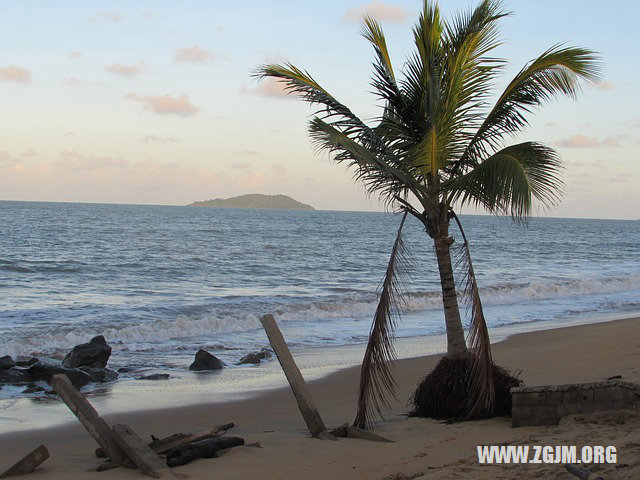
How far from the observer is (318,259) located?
4694cm

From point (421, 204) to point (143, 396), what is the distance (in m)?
5.49

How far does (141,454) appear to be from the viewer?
6730mm

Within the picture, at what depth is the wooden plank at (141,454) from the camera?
6547 mm

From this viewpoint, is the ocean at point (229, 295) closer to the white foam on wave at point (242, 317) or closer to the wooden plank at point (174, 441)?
the white foam on wave at point (242, 317)

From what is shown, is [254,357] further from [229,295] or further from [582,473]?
[229,295]

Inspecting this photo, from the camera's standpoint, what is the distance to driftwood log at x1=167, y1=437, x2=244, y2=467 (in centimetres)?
702

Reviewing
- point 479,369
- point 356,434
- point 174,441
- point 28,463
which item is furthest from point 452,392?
point 28,463

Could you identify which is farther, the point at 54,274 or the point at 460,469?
the point at 54,274

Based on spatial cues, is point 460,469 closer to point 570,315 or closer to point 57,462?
point 57,462

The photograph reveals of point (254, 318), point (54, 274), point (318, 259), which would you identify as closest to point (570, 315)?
point (254, 318)

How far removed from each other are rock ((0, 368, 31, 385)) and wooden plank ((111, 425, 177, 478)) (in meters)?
5.67

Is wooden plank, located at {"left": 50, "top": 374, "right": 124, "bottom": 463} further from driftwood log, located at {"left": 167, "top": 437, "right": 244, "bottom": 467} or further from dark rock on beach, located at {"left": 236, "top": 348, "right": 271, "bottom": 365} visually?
dark rock on beach, located at {"left": 236, "top": 348, "right": 271, "bottom": 365}

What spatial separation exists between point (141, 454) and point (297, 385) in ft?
6.87

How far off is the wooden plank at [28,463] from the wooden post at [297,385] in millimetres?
2699
